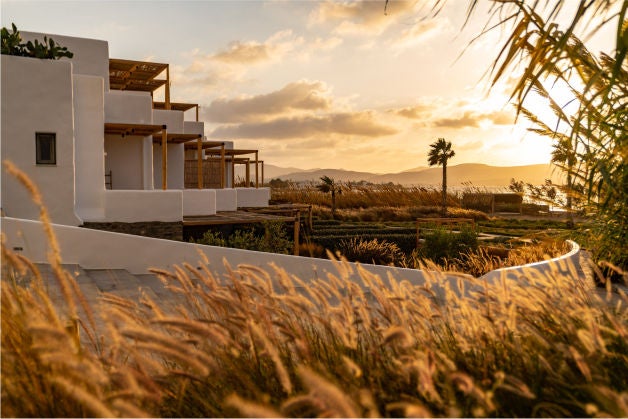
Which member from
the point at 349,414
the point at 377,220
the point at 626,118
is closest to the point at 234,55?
the point at 626,118

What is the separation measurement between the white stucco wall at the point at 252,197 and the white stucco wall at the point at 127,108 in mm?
6392

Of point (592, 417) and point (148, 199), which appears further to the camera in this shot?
point (148, 199)

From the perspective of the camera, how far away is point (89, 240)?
26.9 feet

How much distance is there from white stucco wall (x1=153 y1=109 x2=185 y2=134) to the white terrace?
3cm

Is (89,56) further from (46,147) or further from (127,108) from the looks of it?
(46,147)

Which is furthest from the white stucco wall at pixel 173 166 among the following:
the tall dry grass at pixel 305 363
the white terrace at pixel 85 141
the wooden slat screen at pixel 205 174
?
the tall dry grass at pixel 305 363

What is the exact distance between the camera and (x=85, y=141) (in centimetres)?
1335

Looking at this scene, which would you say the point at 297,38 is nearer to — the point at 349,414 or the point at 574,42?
the point at 574,42

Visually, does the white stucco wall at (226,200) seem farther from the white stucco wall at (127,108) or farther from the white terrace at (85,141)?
the white stucco wall at (127,108)

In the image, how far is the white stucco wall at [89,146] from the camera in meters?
13.2

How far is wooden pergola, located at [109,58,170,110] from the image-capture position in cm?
1847

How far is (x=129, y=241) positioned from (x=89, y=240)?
0.57 m

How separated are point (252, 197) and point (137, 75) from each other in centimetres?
626

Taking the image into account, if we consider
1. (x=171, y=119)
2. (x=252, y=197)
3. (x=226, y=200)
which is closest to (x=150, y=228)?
(x=226, y=200)
